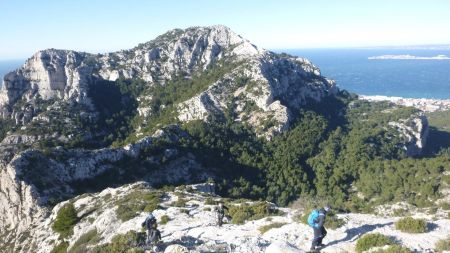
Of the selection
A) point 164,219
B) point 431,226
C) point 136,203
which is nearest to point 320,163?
point 136,203

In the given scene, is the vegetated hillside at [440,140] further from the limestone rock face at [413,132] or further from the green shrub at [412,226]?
the green shrub at [412,226]

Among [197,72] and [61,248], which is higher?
[197,72]

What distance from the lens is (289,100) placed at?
13262 cm

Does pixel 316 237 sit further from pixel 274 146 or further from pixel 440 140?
pixel 440 140

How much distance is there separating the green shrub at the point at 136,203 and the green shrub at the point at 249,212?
10616 mm

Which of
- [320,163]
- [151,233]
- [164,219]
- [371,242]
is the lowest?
[320,163]

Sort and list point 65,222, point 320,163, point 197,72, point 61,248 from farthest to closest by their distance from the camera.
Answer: point 197,72 → point 320,163 → point 65,222 → point 61,248

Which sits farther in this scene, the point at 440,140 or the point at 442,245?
the point at 440,140

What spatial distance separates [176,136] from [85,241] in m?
59.9

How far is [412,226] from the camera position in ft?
82.2

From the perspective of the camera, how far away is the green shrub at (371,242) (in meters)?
22.0

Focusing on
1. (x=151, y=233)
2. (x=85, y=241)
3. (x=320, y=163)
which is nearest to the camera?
(x=151, y=233)

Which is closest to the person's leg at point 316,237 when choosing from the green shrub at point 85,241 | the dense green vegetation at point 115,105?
the green shrub at point 85,241

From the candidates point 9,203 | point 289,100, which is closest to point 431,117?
point 289,100
